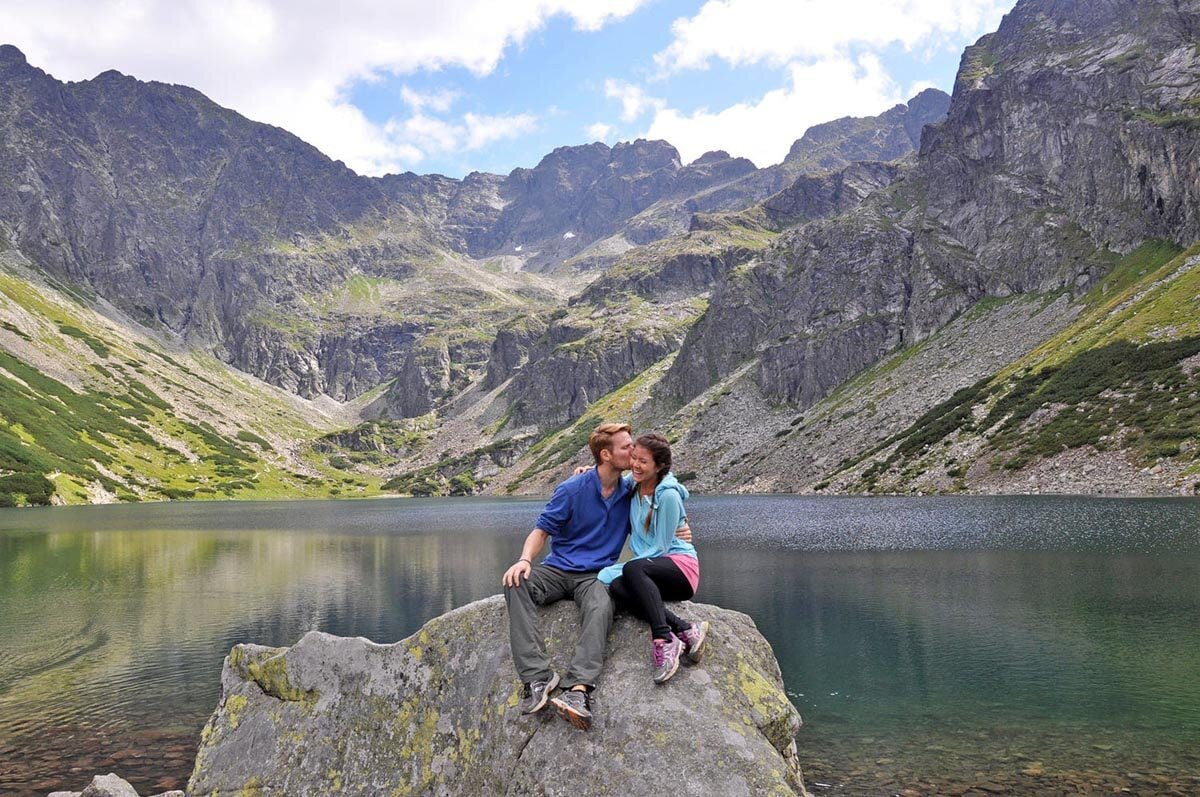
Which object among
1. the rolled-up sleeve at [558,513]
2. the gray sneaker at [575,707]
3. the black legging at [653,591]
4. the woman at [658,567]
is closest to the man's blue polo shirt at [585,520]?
the rolled-up sleeve at [558,513]

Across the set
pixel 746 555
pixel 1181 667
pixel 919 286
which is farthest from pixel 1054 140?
pixel 1181 667

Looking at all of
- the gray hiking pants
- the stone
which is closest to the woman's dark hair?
the gray hiking pants

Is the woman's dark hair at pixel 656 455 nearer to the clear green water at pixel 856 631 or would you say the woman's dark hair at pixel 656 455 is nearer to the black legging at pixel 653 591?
the black legging at pixel 653 591

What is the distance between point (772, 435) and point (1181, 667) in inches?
6466

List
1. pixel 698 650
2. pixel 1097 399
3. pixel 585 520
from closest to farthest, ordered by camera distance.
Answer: pixel 698 650 → pixel 585 520 → pixel 1097 399

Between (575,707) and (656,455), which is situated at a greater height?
(656,455)

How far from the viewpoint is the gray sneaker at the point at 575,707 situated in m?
7.95

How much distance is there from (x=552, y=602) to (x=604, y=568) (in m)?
0.87

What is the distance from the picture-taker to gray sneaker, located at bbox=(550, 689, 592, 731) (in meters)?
7.95

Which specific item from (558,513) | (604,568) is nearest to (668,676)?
(604,568)

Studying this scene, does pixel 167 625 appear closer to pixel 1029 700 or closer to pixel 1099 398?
pixel 1029 700

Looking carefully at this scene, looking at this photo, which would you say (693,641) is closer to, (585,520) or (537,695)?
(537,695)

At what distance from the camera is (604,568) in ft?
32.2

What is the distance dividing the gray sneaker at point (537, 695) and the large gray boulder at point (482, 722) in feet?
0.54
